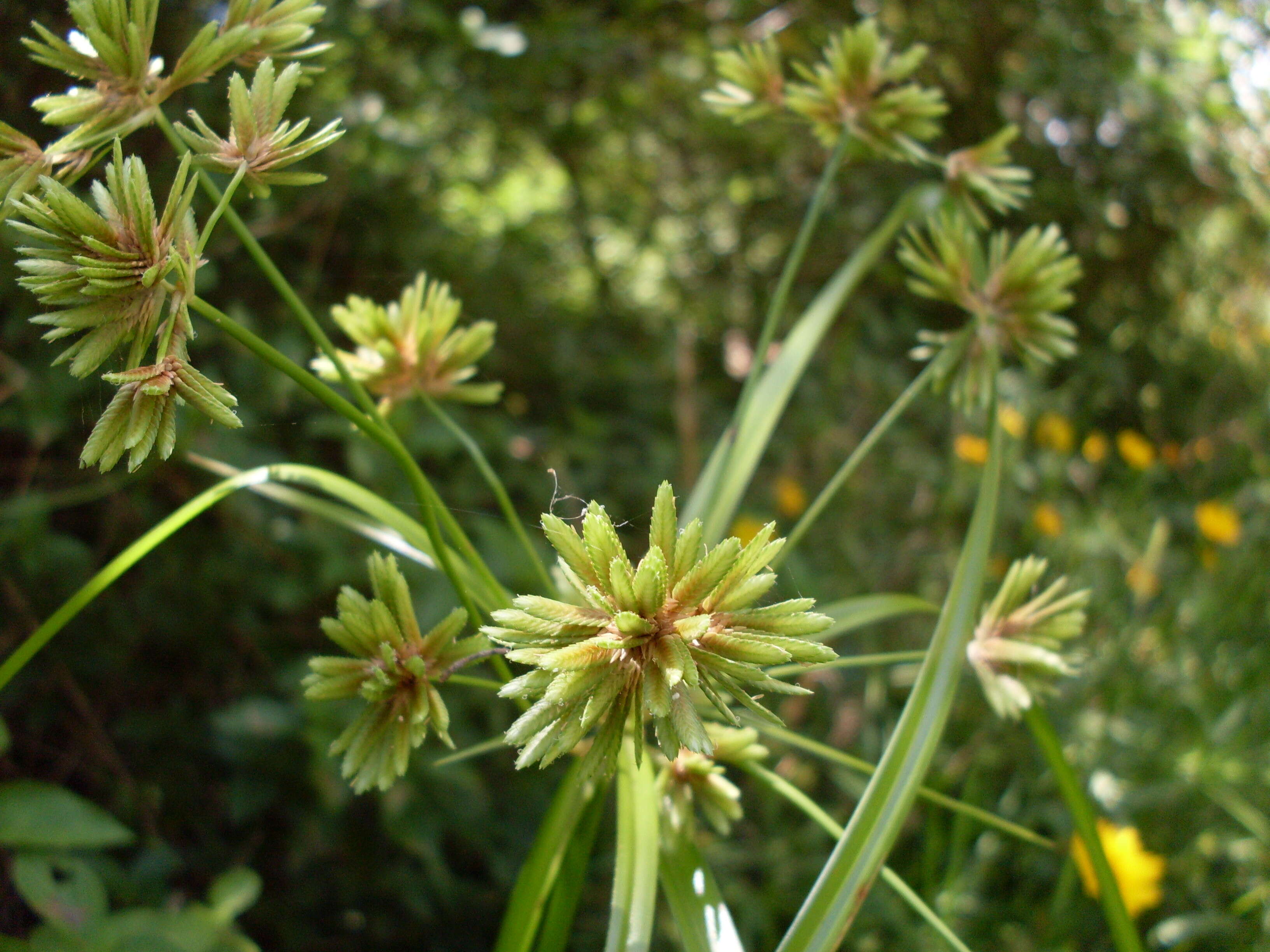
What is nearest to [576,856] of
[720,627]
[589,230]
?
[720,627]

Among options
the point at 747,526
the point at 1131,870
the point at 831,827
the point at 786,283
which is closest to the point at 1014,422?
the point at 747,526

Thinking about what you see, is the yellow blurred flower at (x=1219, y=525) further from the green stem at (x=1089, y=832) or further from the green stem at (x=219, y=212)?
the green stem at (x=219, y=212)

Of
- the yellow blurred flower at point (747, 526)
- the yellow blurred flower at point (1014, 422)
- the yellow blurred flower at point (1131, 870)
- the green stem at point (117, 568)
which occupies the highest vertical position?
the green stem at point (117, 568)

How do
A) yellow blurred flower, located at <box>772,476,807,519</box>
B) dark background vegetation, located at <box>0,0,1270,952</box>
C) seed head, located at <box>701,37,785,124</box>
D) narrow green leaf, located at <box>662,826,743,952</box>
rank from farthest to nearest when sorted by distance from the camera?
yellow blurred flower, located at <box>772,476,807,519</box>
dark background vegetation, located at <box>0,0,1270,952</box>
seed head, located at <box>701,37,785,124</box>
narrow green leaf, located at <box>662,826,743,952</box>

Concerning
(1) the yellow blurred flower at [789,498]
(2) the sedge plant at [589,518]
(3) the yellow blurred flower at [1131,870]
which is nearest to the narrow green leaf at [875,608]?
(2) the sedge plant at [589,518]

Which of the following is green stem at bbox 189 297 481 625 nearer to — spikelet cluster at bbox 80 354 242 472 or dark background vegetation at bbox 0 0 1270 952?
spikelet cluster at bbox 80 354 242 472

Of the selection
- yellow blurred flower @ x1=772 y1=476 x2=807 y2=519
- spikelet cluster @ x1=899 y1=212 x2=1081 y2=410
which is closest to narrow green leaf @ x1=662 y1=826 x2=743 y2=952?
spikelet cluster @ x1=899 y1=212 x2=1081 y2=410
